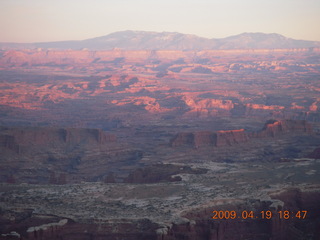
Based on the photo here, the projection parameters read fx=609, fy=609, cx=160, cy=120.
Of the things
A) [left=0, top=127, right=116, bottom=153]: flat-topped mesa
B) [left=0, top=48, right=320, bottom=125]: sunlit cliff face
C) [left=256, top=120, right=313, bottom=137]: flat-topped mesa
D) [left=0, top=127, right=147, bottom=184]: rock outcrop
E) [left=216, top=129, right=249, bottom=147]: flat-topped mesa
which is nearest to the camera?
[left=0, top=127, right=147, bottom=184]: rock outcrop

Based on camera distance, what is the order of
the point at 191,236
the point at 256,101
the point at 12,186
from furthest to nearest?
the point at 256,101
the point at 12,186
the point at 191,236

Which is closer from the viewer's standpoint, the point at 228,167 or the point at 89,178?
the point at 228,167

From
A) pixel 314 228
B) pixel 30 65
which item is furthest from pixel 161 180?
pixel 30 65

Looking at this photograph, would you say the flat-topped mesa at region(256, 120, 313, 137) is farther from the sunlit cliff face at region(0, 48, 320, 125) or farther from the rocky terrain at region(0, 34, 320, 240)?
the sunlit cliff face at region(0, 48, 320, 125)

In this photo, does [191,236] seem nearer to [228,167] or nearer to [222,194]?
[222,194]

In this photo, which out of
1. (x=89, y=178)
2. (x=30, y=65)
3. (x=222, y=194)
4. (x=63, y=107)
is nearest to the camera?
(x=222, y=194)
